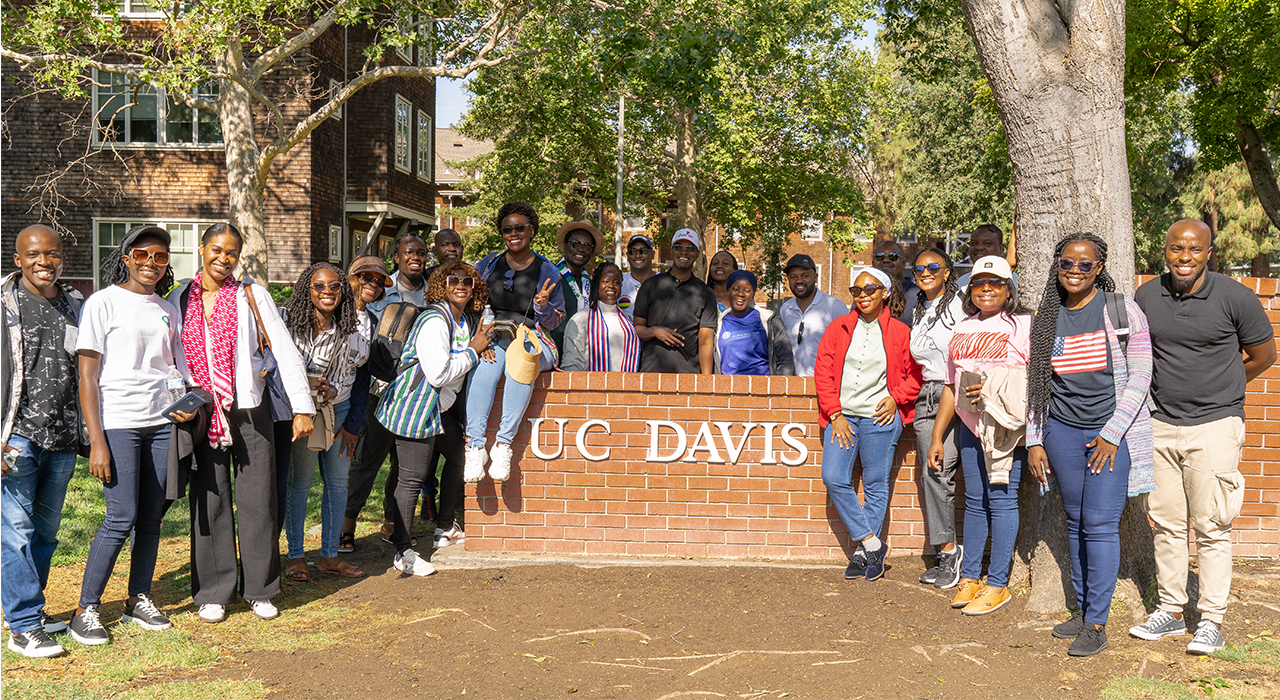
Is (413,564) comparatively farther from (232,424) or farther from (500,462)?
(232,424)

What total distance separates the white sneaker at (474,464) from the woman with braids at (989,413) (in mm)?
2709

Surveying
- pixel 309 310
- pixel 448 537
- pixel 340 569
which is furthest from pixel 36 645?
pixel 448 537

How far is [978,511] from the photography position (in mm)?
5141

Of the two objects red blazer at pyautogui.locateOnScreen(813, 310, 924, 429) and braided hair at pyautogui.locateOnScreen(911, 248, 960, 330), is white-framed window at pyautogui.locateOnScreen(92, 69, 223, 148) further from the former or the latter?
red blazer at pyautogui.locateOnScreen(813, 310, 924, 429)

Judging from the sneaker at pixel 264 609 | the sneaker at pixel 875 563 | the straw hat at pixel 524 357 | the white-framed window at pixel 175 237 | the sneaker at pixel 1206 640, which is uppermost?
the white-framed window at pixel 175 237

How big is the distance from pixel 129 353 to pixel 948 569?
445cm

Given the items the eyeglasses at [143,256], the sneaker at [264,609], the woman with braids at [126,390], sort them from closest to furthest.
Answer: the woman with braids at [126,390]
the eyeglasses at [143,256]
the sneaker at [264,609]

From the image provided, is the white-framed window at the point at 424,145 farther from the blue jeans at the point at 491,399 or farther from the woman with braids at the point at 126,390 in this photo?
the woman with braids at the point at 126,390

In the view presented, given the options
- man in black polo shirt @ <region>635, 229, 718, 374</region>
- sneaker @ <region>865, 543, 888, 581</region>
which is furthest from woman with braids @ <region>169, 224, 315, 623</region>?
sneaker @ <region>865, 543, 888, 581</region>

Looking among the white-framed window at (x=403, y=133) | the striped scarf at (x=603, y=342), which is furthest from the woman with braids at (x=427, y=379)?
the white-framed window at (x=403, y=133)

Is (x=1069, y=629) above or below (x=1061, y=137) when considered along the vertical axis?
below

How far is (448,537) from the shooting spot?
6340mm

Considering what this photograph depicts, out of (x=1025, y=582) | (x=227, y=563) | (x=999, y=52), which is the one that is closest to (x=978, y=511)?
(x=1025, y=582)

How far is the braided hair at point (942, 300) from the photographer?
5.47m
